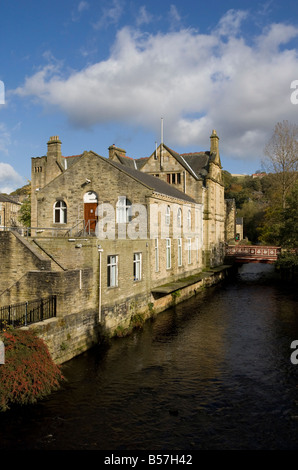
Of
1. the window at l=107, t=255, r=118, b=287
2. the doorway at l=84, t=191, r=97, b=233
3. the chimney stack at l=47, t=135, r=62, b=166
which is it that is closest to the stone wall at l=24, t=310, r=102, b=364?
the window at l=107, t=255, r=118, b=287

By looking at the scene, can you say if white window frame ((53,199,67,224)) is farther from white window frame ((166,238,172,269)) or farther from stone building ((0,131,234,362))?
white window frame ((166,238,172,269))

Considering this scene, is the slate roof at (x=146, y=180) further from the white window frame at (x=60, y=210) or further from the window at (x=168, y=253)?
the white window frame at (x=60, y=210)

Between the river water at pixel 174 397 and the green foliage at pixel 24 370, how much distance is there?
43cm

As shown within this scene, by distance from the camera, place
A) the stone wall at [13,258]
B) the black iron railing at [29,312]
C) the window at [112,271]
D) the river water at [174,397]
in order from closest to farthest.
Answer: the river water at [174,397] → the black iron railing at [29,312] → the stone wall at [13,258] → the window at [112,271]

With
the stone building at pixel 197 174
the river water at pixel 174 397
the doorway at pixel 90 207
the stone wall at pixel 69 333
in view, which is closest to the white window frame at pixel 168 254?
the doorway at pixel 90 207

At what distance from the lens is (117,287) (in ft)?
69.5

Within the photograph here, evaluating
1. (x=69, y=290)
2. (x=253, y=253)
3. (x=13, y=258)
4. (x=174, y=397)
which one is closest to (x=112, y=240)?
(x=69, y=290)

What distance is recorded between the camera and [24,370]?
12461 millimetres

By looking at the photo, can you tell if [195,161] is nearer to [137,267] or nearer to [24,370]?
[137,267]

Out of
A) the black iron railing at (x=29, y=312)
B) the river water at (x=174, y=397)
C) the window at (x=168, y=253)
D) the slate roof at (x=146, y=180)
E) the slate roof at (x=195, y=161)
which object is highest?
the slate roof at (x=195, y=161)

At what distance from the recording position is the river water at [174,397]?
10.8 meters

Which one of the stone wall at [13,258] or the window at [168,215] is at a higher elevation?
the window at [168,215]
